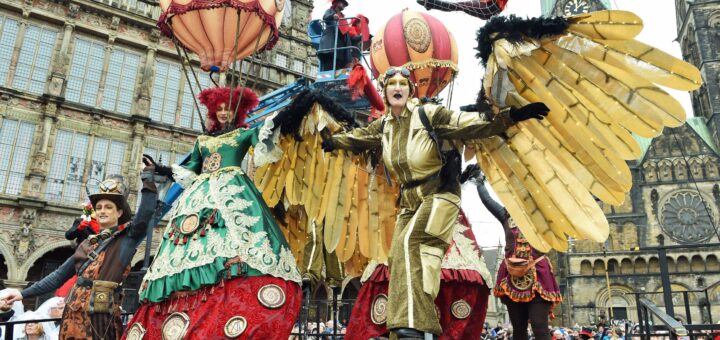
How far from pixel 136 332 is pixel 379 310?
186 centimetres

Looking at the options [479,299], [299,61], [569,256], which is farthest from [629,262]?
[479,299]

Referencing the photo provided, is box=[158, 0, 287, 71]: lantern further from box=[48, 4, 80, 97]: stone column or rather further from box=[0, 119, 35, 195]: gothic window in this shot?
box=[48, 4, 80, 97]: stone column

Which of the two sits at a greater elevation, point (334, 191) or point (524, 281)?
point (334, 191)

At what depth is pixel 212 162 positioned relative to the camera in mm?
3971

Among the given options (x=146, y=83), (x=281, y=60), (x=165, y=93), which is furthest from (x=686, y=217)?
(x=146, y=83)

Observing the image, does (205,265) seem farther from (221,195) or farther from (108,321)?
(108,321)

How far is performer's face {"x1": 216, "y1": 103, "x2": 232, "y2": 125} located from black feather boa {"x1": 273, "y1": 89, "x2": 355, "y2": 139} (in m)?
0.58

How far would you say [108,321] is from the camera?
3.68 meters

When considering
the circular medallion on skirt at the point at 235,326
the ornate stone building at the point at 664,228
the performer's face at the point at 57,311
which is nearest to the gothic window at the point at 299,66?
the performer's face at the point at 57,311

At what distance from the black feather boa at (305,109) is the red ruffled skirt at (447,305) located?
138cm

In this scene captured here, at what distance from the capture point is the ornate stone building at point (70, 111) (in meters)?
18.1

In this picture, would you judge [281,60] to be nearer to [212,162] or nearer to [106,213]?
[106,213]

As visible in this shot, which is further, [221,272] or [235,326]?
[221,272]

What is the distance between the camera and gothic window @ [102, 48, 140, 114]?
68.4 feet
